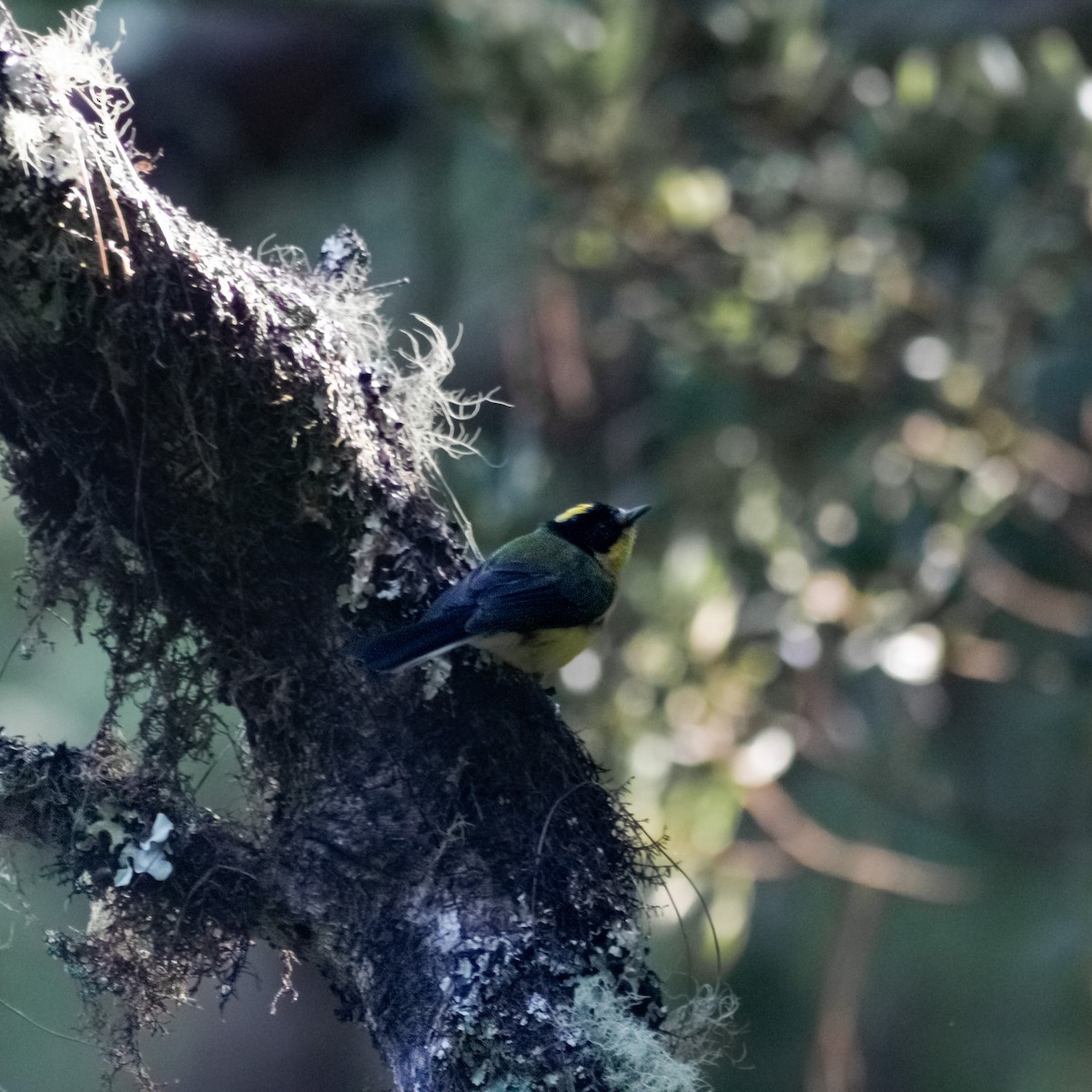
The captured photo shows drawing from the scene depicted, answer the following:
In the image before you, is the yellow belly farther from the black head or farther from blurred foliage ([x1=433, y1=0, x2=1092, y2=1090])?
blurred foliage ([x1=433, y1=0, x2=1092, y2=1090])

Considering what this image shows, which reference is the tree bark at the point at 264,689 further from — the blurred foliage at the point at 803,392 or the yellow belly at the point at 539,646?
the blurred foliage at the point at 803,392

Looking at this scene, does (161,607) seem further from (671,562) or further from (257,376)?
(671,562)

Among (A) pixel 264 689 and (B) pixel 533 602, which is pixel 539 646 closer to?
(B) pixel 533 602

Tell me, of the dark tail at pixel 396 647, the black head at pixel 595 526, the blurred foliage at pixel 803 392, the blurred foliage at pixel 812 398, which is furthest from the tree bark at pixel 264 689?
the blurred foliage at pixel 812 398

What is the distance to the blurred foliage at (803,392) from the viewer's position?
4449mm

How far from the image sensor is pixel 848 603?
4.52 meters

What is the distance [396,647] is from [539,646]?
604 millimetres

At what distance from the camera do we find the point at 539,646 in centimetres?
292

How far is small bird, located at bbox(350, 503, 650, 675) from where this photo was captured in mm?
2396

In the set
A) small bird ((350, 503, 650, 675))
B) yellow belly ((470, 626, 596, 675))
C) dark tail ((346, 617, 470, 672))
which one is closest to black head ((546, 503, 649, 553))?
small bird ((350, 503, 650, 675))

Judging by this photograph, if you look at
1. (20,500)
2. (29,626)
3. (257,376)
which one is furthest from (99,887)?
(257,376)

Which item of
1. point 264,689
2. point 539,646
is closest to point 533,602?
point 539,646

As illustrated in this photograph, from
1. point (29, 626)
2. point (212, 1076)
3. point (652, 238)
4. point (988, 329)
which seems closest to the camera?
point (29, 626)

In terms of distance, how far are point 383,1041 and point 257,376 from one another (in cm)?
110
